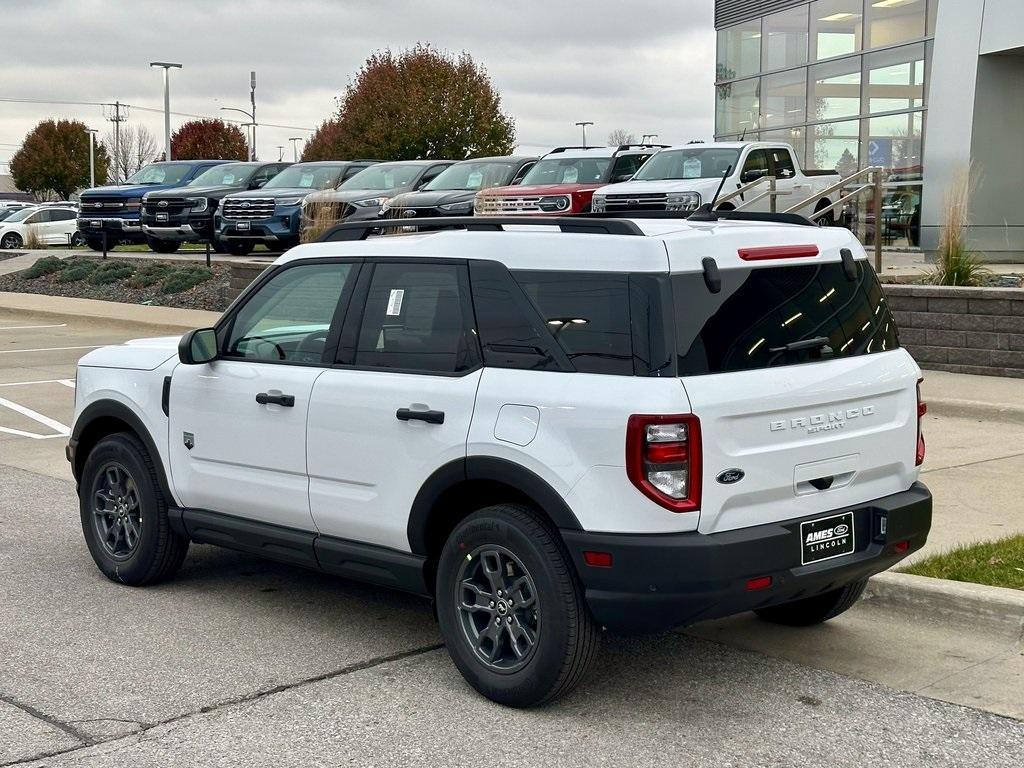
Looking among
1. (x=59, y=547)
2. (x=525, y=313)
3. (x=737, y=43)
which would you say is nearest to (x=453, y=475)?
(x=525, y=313)

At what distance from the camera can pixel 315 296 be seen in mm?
5895

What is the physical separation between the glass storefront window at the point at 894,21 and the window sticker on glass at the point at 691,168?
25.1 feet

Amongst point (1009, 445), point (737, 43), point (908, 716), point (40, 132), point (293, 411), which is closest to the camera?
point (908, 716)

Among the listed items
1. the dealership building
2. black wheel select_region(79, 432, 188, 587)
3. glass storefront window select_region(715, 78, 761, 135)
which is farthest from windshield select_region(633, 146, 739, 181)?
black wheel select_region(79, 432, 188, 587)

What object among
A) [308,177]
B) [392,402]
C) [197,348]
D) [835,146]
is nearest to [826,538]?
[392,402]

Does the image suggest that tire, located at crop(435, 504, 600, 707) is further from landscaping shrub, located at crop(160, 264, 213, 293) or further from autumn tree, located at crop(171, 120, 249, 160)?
autumn tree, located at crop(171, 120, 249, 160)

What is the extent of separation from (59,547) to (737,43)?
86.7 feet

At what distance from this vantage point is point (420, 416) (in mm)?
5109

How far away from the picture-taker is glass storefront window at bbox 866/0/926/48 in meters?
25.7

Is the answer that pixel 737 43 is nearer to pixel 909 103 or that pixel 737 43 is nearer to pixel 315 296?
pixel 909 103

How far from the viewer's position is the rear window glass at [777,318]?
465 cm

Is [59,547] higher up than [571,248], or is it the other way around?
[571,248]

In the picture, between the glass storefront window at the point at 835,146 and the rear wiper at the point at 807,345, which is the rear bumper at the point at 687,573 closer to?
the rear wiper at the point at 807,345

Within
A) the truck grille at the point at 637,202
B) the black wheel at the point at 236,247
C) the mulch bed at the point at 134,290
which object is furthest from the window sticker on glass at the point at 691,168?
the black wheel at the point at 236,247
